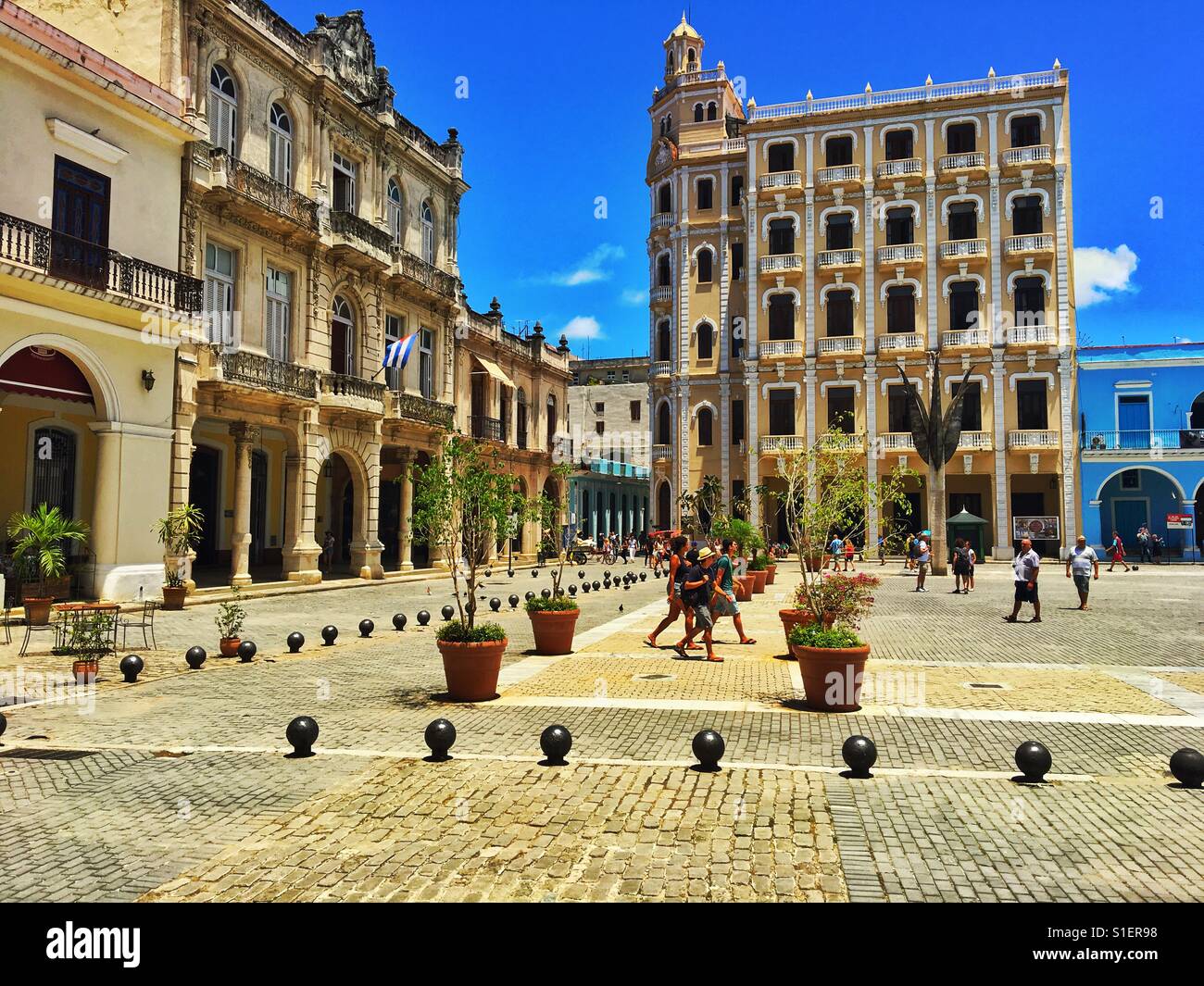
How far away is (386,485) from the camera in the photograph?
3359cm

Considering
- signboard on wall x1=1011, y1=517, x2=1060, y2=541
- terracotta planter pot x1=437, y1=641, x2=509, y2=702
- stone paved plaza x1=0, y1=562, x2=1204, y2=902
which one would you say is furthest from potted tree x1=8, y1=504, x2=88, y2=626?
signboard on wall x1=1011, y1=517, x2=1060, y2=541

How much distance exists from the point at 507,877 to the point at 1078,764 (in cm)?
520

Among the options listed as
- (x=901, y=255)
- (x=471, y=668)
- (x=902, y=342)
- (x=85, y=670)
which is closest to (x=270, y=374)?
(x=85, y=670)

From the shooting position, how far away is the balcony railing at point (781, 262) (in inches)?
1745

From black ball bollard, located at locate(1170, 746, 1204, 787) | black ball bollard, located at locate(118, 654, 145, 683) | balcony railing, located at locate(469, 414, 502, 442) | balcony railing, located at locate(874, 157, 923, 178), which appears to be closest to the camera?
black ball bollard, located at locate(1170, 746, 1204, 787)

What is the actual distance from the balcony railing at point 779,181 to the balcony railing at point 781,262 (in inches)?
140

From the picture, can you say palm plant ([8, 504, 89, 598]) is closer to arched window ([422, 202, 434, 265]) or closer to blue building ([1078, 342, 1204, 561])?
arched window ([422, 202, 434, 265])

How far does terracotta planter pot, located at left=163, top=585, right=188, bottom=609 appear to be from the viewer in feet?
61.4

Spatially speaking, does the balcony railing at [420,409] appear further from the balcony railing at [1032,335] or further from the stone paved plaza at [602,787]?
the balcony railing at [1032,335]

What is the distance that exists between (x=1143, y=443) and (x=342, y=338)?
3820 cm

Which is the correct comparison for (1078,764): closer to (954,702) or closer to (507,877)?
(954,702)

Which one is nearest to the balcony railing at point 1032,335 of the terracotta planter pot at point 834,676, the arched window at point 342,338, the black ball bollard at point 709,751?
the arched window at point 342,338

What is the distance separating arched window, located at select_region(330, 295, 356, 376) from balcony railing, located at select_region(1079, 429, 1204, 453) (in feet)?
115

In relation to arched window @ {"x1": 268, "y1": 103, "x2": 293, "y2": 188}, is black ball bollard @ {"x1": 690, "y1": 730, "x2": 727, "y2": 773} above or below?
below
